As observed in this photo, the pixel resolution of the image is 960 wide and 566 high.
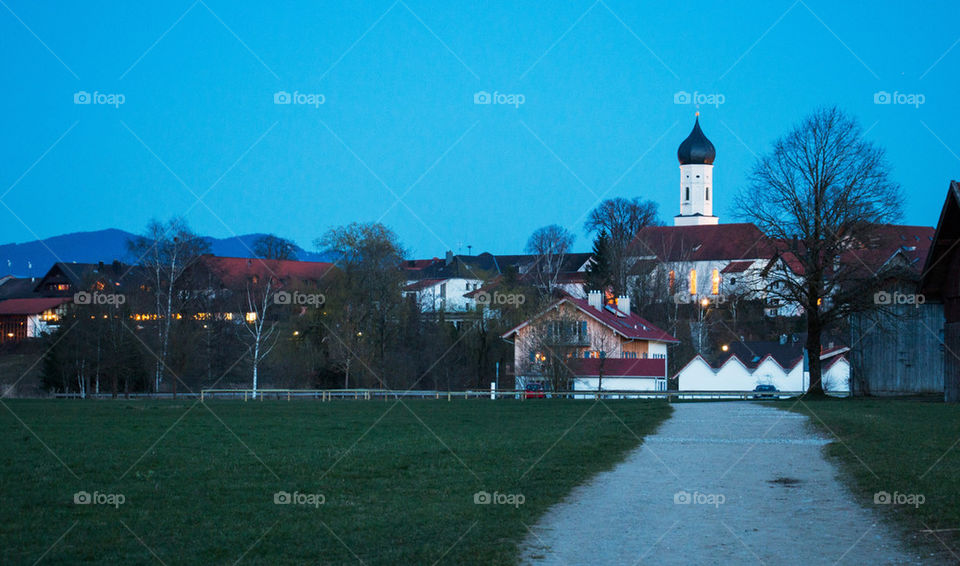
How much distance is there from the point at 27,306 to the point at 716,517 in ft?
371

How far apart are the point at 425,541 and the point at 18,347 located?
91193 mm

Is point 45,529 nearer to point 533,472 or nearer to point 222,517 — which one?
point 222,517

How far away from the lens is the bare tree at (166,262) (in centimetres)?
6775

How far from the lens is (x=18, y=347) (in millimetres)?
92062

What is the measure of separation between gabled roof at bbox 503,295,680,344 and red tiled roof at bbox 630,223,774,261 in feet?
97.1

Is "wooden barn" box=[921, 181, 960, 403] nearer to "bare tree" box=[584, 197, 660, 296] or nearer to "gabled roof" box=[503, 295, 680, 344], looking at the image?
"gabled roof" box=[503, 295, 680, 344]

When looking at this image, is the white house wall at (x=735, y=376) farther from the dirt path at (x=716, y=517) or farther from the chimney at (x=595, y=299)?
the dirt path at (x=716, y=517)

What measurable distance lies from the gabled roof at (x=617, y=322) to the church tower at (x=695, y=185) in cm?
7972

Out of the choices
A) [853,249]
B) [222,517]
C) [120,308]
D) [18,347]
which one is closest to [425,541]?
[222,517]

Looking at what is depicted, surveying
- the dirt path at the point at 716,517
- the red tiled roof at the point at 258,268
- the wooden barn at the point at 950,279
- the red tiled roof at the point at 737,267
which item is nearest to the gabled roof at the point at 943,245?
the wooden barn at the point at 950,279

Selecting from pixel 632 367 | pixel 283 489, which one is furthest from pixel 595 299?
pixel 283 489

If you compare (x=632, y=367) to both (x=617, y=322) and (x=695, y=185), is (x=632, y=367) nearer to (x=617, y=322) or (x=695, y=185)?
(x=617, y=322)

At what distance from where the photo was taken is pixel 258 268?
105 metres

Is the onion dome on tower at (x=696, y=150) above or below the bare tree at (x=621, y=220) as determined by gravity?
above
